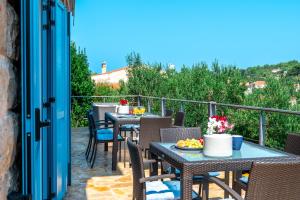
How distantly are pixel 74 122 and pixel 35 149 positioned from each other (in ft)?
38.8

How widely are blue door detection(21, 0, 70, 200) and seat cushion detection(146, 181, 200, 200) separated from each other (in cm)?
77

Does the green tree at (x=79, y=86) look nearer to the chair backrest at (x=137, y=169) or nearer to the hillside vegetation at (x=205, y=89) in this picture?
the hillside vegetation at (x=205, y=89)

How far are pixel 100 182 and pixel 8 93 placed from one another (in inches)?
121

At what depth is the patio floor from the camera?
4.11 m

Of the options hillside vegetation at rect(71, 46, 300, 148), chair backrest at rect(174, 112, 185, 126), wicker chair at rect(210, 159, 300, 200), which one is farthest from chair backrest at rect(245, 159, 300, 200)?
hillside vegetation at rect(71, 46, 300, 148)

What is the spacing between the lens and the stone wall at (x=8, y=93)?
1.71 metres

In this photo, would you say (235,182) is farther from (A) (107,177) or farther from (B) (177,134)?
(A) (107,177)

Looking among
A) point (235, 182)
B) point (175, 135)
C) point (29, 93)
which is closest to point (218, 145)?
point (235, 182)

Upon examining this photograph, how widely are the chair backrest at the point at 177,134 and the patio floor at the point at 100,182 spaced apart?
0.91m

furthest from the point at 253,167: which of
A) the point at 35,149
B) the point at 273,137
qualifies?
the point at 273,137

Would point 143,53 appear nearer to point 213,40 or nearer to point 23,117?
point 23,117

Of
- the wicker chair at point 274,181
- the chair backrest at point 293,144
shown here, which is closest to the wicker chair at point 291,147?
the chair backrest at point 293,144

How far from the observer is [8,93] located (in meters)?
1.80

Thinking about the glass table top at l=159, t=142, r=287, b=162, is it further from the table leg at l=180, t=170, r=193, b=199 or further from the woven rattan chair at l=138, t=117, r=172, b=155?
the woven rattan chair at l=138, t=117, r=172, b=155
